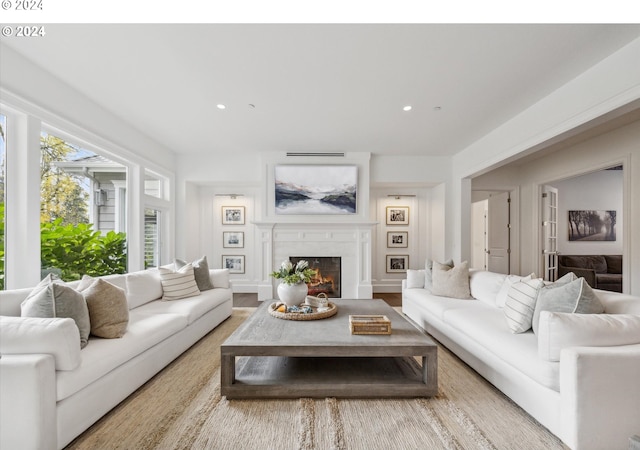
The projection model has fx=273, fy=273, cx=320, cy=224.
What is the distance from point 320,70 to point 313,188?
2516mm

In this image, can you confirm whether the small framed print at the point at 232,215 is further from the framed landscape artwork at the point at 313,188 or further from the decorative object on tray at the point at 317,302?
the decorative object on tray at the point at 317,302

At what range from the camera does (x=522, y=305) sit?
2.03m

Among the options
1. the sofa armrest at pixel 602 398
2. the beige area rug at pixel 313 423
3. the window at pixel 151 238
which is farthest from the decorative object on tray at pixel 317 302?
the window at pixel 151 238

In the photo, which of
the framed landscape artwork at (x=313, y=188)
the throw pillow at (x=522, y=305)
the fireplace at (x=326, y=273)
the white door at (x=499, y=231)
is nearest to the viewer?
the throw pillow at (x=522, y=305)

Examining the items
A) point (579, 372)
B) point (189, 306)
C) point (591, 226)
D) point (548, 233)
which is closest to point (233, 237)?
point (189, 306)

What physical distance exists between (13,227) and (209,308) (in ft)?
5.94

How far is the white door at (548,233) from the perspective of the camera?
16.2ft

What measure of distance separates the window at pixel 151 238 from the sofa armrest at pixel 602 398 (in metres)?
4.93

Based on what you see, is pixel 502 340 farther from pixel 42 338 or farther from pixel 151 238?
pixel 151 238

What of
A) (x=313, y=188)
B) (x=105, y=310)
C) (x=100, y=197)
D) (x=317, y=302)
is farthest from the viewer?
(x=313, y=188)

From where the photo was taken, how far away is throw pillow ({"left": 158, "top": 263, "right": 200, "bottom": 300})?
120 inches

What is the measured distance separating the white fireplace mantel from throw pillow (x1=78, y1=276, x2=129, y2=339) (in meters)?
2.97

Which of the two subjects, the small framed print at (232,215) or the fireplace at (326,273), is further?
the small framed print at (232,215)
